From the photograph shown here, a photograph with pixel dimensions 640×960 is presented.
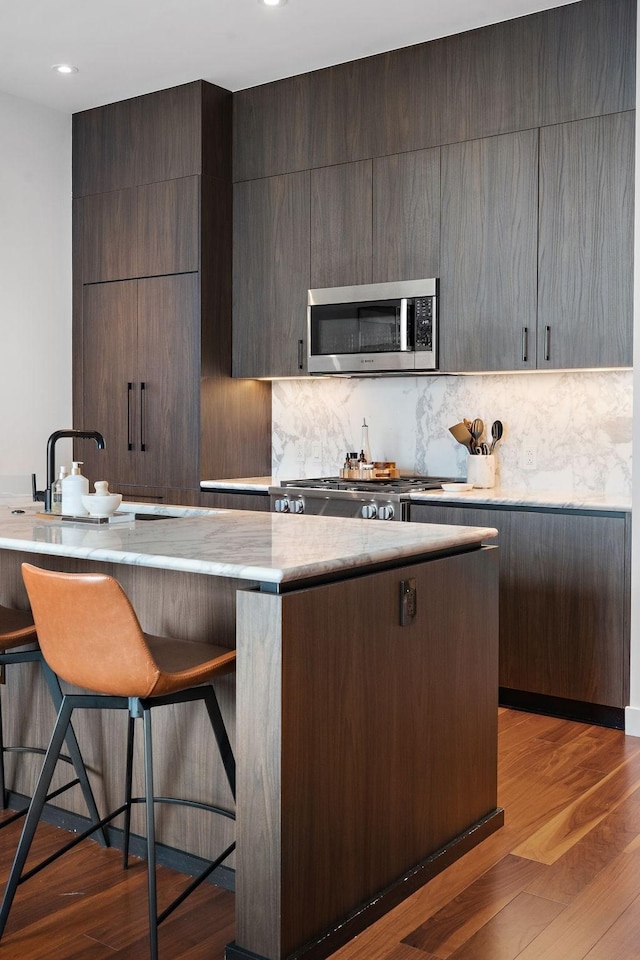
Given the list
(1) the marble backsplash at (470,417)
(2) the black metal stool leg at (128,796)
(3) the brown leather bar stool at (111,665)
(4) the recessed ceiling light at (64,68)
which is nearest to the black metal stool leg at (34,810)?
(3) the brown leather bar stool at (111,665)

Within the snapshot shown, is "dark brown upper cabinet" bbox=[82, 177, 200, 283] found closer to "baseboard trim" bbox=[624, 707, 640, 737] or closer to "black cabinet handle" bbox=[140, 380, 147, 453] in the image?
"black cabinet handle" bbox=[140, 380, 147, 453]

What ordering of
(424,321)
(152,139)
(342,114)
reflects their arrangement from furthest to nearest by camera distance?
(152,139) < (342,114) < (424,321)

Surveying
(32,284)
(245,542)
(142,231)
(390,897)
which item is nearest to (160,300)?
(142,231)

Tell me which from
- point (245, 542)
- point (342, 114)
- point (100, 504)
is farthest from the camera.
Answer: point (342, 114)

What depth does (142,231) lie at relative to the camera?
16.7 feet

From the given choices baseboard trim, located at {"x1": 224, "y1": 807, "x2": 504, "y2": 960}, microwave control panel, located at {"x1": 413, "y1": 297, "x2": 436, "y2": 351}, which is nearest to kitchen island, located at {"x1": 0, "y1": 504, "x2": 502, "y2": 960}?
baseboard trim, located at {"x1": 224, "y1": 807, "x2": 504, "y2": 960}

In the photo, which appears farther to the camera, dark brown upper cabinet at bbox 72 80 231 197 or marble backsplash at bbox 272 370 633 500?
dark brown upper cabinet at bbox 72 80 231 197

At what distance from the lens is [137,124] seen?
5070 mm

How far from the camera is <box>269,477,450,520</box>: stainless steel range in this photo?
412 cm

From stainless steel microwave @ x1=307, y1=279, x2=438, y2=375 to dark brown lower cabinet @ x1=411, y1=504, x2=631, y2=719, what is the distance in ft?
2.87

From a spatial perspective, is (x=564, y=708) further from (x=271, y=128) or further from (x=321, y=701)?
(x=271, y=128)

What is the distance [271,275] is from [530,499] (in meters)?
1.91

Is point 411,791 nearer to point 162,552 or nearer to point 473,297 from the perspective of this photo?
point 162,552

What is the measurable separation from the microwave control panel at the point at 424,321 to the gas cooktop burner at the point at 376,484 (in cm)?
63
